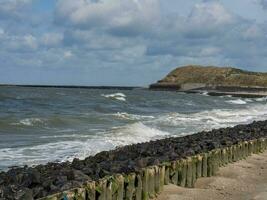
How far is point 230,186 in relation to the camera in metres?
9.90

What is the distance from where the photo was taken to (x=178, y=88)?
Result: 143m

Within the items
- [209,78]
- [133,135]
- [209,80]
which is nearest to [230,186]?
[133,135]

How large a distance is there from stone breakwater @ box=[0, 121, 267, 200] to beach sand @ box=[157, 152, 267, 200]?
0.19 meters

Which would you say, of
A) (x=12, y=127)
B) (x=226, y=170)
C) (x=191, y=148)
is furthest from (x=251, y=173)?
(x=12, y=127)

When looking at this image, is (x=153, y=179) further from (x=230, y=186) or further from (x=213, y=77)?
(x=213, y=77)

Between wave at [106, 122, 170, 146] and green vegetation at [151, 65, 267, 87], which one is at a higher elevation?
green vegetation at [151, 65, 267, 87]

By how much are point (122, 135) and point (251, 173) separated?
988cm

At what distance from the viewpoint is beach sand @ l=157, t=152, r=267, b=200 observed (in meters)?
8.90

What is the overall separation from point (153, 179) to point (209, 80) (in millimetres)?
144099

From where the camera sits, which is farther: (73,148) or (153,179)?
(73,148)

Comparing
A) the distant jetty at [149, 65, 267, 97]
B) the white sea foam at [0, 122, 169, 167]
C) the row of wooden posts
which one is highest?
the distant jetty at [149, 65, 267, 97]

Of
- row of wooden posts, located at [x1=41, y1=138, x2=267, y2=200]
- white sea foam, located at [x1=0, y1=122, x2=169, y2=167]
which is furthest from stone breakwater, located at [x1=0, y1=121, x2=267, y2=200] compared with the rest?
white sea foam, located at [x1=0, y1=122, x2=169, y2=167]

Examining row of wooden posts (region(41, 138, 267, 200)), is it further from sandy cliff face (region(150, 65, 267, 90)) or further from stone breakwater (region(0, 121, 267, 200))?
sandy cliff face (region(150, 65, 267, 90))

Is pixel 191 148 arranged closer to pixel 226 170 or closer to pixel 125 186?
pixel 226 170
